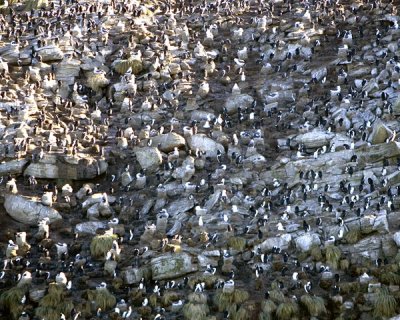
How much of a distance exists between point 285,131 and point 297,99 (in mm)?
2609

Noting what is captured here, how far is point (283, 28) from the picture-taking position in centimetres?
4422

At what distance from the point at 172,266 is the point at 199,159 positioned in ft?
23.5

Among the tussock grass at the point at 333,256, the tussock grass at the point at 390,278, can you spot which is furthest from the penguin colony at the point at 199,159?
the tussock grass at the point at 390,278

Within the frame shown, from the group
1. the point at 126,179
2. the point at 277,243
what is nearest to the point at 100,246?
the point at 126,179

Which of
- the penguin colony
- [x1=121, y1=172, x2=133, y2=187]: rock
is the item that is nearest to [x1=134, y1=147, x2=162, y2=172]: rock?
the penguin colony

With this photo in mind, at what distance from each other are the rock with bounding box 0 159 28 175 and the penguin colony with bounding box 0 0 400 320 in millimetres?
55

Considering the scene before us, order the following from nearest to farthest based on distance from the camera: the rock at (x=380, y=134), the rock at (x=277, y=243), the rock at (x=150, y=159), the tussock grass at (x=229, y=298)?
the tussock grass at (x=229, y=298) < the rock at (x=277, y=243) < the rock at (x=380, y=134) < the rock at (x=150, y=159)

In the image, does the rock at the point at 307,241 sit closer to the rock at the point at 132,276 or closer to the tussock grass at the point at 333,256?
the tussock grass at the point at 333,256

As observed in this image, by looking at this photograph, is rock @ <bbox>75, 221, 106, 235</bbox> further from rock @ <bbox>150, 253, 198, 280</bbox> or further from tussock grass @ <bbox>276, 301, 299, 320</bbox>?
tussock grass @ <bbox>276, 301, 299, 320</bbox>

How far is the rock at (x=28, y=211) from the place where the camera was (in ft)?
106

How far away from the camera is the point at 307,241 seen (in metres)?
29.1

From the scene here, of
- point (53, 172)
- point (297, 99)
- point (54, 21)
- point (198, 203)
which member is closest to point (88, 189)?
point (53, 172)

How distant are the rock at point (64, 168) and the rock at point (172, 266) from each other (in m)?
7.02

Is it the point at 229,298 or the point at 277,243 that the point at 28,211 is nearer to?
the point at 229,298
